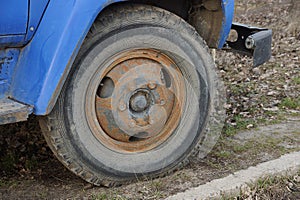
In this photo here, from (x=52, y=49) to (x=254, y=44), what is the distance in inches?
73.2

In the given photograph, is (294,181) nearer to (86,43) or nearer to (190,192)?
(190,192)

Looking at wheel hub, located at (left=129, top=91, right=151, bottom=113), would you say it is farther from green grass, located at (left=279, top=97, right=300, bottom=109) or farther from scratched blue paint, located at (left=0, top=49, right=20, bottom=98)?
green grass, located at (left=279, top=97, right=300, bottom=109)

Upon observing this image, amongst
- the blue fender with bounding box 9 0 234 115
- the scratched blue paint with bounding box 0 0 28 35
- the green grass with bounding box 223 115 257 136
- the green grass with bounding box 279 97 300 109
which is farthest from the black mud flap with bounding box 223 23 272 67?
the scratched blue paint with bounding box 0 0 28 35

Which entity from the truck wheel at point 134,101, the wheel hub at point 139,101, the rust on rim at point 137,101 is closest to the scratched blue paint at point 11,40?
the truck wheel at point 134,101

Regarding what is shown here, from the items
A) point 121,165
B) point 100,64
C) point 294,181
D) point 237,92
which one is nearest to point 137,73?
point 100,64

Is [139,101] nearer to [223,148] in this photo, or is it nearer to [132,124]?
[132,124]

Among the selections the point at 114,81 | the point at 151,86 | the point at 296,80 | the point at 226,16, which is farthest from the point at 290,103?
the point at 114,81

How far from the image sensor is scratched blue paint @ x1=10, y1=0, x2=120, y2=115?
2.63 m

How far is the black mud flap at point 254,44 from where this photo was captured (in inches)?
150

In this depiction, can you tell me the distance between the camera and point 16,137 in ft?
12.9

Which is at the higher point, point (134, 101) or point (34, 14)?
point (34, 14)

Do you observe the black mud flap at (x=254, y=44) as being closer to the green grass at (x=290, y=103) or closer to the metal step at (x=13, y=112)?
the green grass at (x=290, y=103)

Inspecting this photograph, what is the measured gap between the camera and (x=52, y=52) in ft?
8.66

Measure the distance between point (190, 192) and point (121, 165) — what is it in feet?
1.58
